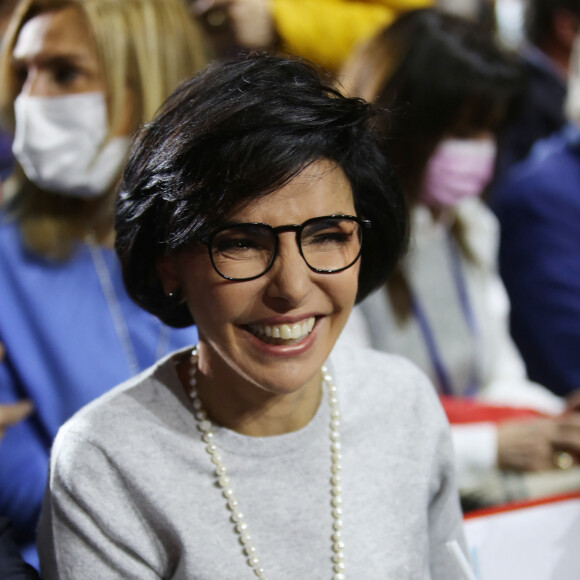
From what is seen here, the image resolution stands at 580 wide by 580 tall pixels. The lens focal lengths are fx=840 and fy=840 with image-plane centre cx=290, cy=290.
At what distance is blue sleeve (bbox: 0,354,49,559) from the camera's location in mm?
1394

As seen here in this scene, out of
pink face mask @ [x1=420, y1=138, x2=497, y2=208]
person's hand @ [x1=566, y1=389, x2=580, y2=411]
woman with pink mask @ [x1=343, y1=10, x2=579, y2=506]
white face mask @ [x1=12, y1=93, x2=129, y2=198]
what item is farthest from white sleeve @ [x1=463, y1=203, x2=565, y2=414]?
white face mask @ [x1=12, y1=93, x2=129, y2=198]

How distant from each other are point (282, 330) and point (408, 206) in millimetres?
459

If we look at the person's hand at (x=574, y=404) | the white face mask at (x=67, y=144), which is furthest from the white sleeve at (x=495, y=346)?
the white face mask at (x=67, y=144)

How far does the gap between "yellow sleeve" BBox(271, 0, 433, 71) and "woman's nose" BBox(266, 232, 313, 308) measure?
134cm

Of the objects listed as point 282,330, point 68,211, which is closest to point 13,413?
point 68,211

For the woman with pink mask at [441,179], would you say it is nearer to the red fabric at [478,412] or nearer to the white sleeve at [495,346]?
the white sleeve at [495,346]

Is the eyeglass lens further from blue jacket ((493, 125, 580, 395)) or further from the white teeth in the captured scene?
blue jacket ((493, 125, 580, 395))

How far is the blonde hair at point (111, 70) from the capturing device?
5.03ft

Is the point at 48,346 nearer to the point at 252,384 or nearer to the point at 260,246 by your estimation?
the point at 252,384

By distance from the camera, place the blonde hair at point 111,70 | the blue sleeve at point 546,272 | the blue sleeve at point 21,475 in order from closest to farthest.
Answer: the blue sleeve at point 21,475, the blonde hair at point 111,70, the blue sleeve at point 546,272

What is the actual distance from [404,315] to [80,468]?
1211mm

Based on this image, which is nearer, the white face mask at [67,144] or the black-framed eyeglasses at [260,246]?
the black-framed eyeglasses at [260,246]

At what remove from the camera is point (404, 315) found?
2037mm

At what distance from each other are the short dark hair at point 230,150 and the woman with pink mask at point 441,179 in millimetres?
917
